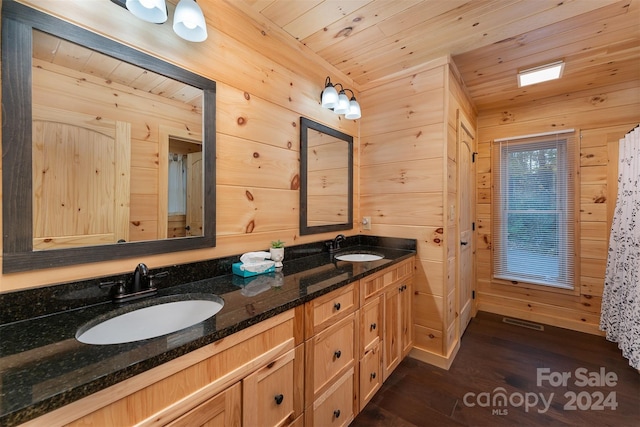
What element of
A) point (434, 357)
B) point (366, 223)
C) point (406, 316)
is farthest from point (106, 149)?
point (434, 357)

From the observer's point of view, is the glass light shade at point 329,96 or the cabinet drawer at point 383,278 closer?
the cabinet drawer at point 383,278

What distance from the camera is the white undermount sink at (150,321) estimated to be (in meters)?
0.88

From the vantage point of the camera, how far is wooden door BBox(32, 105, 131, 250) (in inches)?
35.9

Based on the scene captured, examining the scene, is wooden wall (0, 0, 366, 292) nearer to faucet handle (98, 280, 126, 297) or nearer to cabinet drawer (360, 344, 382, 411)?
faucet handle (98, 280, 126, 297)

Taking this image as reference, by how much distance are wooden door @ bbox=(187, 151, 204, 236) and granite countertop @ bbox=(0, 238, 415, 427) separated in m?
0.27

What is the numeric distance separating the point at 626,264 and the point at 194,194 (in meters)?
3.31

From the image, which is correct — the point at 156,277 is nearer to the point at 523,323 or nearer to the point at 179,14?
the point at 179,14

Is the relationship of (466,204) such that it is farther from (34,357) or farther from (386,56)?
(34,357)

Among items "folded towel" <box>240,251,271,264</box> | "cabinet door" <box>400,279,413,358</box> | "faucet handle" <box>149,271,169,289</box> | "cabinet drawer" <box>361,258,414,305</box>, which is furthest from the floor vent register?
"faucet handle" <box>149,271,169,289</box>

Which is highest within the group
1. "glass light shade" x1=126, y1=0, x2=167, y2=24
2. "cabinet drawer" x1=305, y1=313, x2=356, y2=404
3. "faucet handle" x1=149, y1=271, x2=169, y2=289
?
"glass light shade" x1=126, y1=0, x2=167, y2=24

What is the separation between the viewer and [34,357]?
25.9 inches

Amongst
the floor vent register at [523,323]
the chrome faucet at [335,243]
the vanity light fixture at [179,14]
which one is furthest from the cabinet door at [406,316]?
the vanity light fixture at [179,14]

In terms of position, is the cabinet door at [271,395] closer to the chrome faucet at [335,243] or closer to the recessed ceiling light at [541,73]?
the chrome faucet at [335,243]

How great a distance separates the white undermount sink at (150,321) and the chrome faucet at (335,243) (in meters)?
1.15
